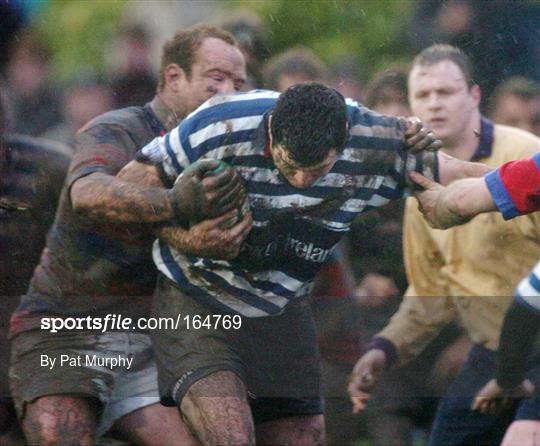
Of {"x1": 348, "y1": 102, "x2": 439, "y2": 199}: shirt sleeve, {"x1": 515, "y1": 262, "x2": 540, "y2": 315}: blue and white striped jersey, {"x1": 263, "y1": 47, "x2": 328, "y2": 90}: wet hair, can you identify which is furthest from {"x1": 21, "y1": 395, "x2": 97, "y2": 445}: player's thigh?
{"x1": 263, "y1": 47, "x2": 328, "y2": 90}: wet hair

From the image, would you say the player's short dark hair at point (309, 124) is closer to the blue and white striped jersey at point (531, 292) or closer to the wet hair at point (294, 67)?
the blue and white striped jersey at point (531, 292)

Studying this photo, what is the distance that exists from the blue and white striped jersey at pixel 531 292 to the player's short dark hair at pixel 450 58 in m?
1.31

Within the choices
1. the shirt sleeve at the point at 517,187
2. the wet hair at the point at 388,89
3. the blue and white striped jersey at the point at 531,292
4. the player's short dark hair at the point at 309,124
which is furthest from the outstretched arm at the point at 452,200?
the wet hair at the point at 388,89

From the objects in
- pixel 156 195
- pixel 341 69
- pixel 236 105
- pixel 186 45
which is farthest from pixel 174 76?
pixel 341 69

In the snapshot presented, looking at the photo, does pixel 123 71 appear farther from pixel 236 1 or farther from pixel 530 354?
pixel 530 354

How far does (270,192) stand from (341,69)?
1.60m

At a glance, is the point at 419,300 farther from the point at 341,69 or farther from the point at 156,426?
the point at 156,426

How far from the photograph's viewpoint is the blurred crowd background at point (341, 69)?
570cm

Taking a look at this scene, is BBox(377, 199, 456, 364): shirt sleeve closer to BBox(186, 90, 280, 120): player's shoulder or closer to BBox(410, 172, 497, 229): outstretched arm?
BBox(410, 172, 497, 229): outstretched arm

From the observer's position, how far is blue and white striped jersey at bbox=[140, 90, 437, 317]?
4.53 m

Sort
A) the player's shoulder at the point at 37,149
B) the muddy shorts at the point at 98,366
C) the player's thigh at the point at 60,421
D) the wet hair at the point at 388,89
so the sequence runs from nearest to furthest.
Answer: the player's thigh at the point at 60,421
the muddy shorts at the point at 98,366
the player's shoulder at the point at 37,149
the wet hair at the point at 388,89

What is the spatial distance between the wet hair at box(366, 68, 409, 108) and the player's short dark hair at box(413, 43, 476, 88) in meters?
0.21

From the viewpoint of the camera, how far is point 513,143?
5.32 meters

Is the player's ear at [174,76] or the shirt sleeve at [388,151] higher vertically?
the player's ear at [174,76]
